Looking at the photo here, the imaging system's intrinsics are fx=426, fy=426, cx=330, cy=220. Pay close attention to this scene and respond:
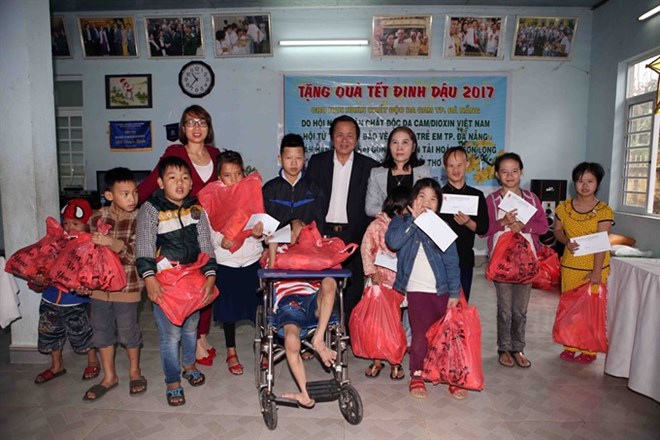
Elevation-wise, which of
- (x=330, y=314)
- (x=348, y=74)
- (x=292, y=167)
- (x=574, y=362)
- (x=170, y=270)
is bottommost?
(x=574, y=362)

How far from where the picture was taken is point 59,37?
611 cm

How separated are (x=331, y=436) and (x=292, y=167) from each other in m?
1.50

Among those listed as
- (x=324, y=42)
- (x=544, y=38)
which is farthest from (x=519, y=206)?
(x=544, y=38)

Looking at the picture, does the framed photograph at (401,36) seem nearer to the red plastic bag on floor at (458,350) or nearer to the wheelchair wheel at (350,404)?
the red plastic bag on floor at (458,350)

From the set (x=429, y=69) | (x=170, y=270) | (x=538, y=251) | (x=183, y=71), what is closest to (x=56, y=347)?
(x=170, y=270)

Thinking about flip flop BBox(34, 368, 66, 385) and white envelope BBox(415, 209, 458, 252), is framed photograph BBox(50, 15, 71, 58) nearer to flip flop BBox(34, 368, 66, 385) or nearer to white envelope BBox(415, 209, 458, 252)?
flip flop BBox(34, 368, 66, 385)

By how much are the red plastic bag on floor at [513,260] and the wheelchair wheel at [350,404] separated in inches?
47.4

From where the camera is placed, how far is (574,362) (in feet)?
9.80

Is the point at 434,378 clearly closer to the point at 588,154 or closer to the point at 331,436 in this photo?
the point at 331,436

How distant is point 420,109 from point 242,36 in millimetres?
2719

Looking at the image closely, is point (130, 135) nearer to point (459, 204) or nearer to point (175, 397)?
point (175, 397)

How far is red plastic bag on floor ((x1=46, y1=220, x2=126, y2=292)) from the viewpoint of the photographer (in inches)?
89.4

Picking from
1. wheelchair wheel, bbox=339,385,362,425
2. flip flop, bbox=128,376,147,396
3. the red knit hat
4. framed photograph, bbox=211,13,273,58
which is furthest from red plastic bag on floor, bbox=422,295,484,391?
framed photograph, bbox=211,13,273,58

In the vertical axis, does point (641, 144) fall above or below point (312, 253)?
above
